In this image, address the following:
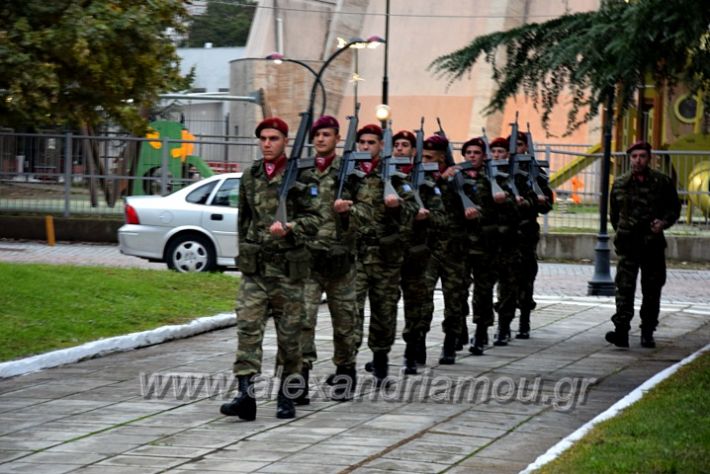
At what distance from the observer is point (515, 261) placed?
1394cm

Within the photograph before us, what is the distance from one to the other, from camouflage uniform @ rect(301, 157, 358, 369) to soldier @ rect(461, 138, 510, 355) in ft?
9.34

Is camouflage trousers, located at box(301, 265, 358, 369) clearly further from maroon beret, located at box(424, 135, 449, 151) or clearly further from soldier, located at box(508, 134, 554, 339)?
soldier, located at box(508, 134, 554, 339)

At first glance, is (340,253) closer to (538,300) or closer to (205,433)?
(205,433)

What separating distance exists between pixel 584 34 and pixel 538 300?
25.2 ft

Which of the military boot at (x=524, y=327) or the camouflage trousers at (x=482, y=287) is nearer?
the camouflage trousers at (x=482, y=287)

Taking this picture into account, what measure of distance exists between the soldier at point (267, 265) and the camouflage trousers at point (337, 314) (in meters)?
0.61

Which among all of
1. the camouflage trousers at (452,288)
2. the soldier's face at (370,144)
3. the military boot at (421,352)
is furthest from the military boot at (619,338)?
the soldier's face at (370,144)

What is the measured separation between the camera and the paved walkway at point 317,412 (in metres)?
8.05

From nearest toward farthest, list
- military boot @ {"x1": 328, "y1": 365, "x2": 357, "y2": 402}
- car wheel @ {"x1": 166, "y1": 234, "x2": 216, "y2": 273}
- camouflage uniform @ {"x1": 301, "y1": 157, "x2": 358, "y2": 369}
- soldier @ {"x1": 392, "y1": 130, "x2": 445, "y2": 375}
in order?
1. camouflage uniform @ {"x1": 301, "y1": 157, "x2": 358, "y2": 369}
2. military boot @ {"x1": 328, "y1": 365, "x2": 357, "y2": 402}
3. soldier @ {"x1": 392, "y1": 130, "x2": 445, "y2": 375}
4. car wheel @ {"x1": 166, "y1": 234, "x2": 216, "y2": 273}

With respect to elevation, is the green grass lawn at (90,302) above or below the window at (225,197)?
below

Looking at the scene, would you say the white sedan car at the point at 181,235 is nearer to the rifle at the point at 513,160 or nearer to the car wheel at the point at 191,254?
the car wheel at the point at 191,254

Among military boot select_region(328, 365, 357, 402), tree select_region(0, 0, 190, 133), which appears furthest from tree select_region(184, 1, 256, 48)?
military boot select_region(328, 365, 357, 402)

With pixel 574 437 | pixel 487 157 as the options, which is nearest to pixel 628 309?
pixel 487 157

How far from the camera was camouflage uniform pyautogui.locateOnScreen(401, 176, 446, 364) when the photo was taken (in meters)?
11.6
